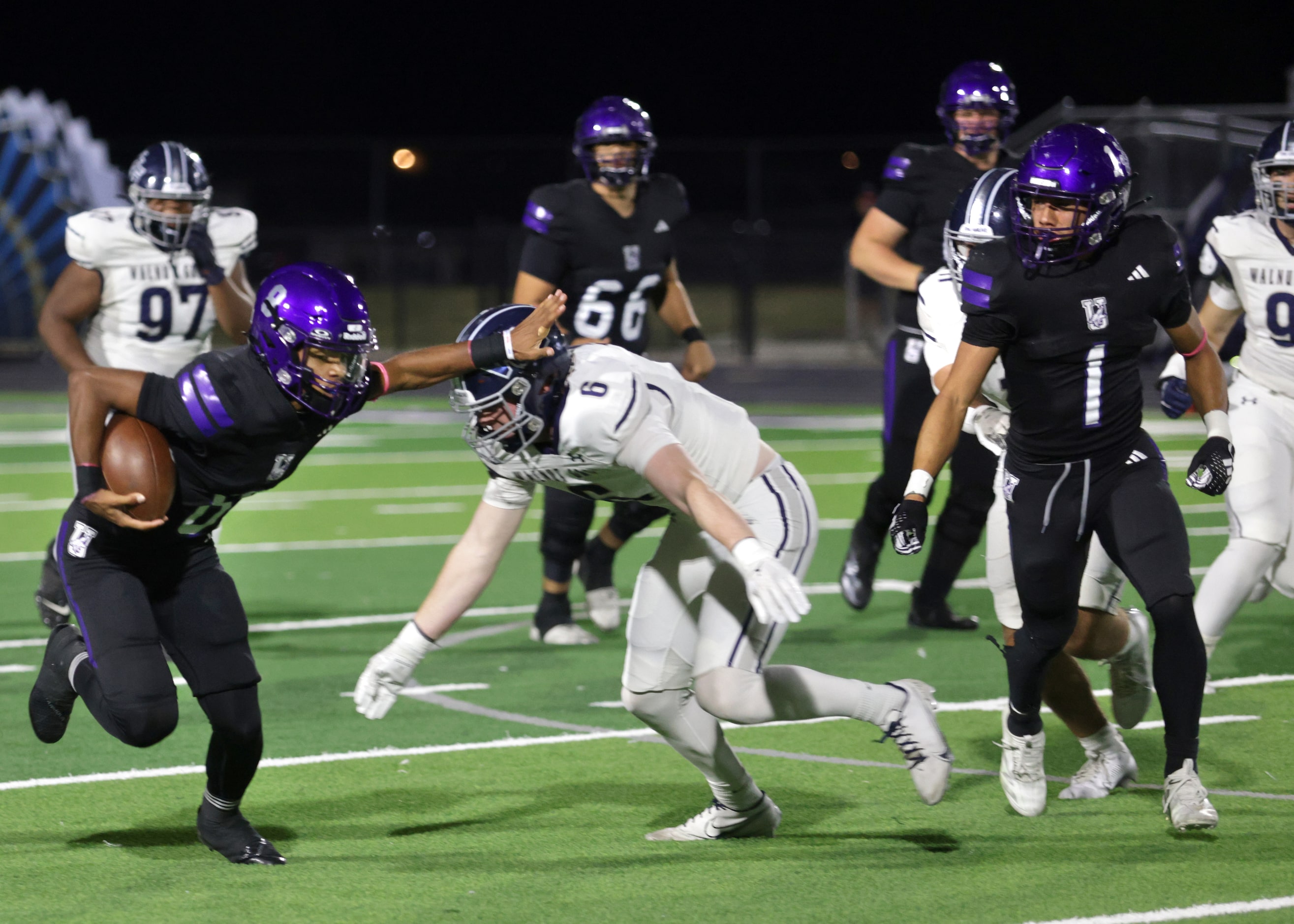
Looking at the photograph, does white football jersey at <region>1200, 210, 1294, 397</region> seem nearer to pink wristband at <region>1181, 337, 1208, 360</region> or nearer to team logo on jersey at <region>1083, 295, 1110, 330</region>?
pink wristband at <region>1181, 337, 1208, 360</region>

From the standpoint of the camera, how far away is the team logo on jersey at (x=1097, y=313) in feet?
13.5

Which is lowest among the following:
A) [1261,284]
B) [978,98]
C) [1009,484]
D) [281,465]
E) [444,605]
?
[444,605]

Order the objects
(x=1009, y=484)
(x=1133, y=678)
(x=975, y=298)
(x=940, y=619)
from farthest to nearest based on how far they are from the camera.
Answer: (x=940, y=619) < (x=1133, y=678) < (x=1009, y=484) < (x=975, y=298)

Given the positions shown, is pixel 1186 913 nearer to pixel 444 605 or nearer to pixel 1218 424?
pixel 1218 424

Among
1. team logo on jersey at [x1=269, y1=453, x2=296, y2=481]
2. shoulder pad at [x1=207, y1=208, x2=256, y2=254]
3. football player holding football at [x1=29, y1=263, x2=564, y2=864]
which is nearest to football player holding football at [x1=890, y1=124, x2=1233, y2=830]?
football player holding football at [x1=29, y1=263, x2=564, y2=864]

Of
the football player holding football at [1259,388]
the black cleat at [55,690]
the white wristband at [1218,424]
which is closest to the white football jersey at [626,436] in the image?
the black cleat at [55,690]

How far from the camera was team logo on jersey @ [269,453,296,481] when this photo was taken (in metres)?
4.12

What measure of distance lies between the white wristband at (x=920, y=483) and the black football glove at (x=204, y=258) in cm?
324

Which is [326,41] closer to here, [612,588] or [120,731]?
[612,588]

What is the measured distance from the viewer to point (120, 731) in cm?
408

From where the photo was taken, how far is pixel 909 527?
13.6 feet

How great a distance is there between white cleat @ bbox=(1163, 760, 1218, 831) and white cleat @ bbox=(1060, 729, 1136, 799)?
0.38 m

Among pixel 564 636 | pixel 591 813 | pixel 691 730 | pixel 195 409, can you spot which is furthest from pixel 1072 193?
pixel 564 636

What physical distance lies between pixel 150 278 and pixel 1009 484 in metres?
3.58
